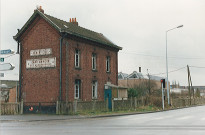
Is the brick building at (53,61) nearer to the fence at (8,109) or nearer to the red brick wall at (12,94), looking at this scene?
the fence at (8,109)

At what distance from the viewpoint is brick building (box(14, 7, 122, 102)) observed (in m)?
26.6

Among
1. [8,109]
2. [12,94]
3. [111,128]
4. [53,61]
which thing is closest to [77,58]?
[53,61]

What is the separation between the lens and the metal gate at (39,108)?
26.0 m

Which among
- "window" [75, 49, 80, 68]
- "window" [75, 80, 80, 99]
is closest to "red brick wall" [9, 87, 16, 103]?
"window" [75, 80, 80, 99]

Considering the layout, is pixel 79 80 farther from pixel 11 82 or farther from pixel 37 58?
pixel 11 82

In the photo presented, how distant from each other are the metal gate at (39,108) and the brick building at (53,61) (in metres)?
0.43

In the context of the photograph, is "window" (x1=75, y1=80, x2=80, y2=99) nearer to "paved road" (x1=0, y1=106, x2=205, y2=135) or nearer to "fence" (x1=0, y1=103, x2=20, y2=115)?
"fence" (x1=0, y1=103, x2=20, y2=115)

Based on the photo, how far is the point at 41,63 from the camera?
27.6m

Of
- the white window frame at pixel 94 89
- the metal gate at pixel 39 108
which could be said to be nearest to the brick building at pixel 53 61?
the metal gate at pixel 39 108

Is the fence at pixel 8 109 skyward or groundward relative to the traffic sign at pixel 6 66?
groundward

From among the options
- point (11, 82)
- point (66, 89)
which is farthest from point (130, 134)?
point (11, 82)

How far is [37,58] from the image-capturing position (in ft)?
92.2

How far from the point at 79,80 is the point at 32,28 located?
6835 mm

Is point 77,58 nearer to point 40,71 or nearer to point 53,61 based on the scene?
point 53,61
